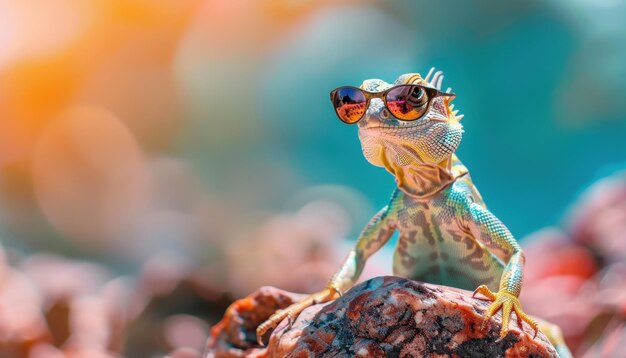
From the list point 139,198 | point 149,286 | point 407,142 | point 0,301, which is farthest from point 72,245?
point 407,142

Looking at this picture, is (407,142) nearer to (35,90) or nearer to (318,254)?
(318,254)

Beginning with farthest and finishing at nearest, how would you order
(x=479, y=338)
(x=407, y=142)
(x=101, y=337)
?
1. (x=101, y=337)
2. (x=407, y=142)
3. (x=479, y=338)

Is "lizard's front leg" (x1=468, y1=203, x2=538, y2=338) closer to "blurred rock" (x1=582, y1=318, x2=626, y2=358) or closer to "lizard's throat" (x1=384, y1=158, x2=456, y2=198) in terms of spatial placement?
"lizard's throat" (x1=384, y1=158, x2=456, y2=198)

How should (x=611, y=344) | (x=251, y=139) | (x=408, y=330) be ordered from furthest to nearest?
(x=251, y=139)
(x=611, y=344)
(x=408, y=330)

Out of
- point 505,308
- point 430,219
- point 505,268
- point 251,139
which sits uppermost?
point 251,139

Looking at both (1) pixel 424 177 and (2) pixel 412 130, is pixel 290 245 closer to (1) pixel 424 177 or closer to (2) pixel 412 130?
(1) pixel 424 177

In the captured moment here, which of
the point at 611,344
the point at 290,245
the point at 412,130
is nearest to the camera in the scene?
the point at 412,130

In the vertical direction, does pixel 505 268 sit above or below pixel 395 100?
below

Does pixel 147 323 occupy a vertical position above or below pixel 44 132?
below

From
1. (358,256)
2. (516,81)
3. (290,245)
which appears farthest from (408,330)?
(290,245)
